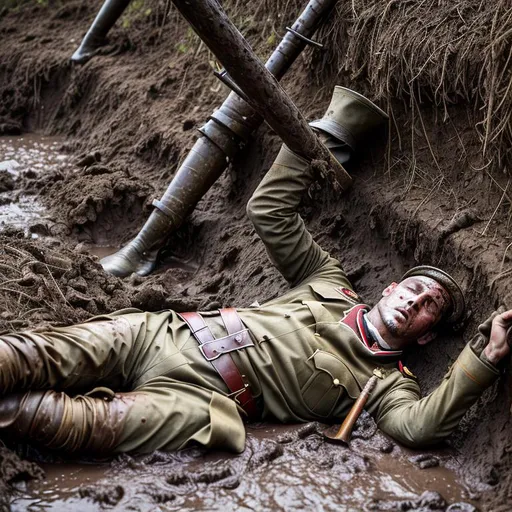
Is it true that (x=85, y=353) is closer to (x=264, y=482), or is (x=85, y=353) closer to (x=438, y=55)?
(x=264, y=482)

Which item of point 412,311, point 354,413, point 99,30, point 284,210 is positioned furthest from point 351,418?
point 99,30

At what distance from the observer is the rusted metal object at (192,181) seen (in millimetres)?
6043

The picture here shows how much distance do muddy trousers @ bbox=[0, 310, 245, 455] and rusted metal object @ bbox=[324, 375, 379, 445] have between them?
49cm

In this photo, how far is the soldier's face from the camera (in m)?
4.30

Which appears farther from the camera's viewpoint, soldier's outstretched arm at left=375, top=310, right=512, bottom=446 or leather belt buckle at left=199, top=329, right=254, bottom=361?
leather belt buckle at left=199, top=329, right=254, bottom=361

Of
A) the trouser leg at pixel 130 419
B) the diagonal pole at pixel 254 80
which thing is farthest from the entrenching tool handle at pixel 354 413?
the diagonal pole at pixel 254 80

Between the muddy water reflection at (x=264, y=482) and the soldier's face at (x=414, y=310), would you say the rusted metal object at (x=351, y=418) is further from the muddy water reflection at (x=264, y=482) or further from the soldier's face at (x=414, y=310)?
the soldier's face at (x=414, y=310)

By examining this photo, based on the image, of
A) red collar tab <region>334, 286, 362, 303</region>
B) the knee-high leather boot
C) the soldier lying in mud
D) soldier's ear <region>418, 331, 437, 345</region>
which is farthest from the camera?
red collar tab <region>334, 286, 362, 303</region>

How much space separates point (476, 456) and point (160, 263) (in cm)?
323

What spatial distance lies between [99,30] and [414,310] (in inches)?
228

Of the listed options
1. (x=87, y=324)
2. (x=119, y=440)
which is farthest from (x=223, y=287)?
(x=119, y=440)

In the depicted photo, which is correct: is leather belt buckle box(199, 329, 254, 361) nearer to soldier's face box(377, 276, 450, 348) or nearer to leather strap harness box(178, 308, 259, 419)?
leather strap harness box(178, 308, 259, 419)

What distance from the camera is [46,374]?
12.0 ft

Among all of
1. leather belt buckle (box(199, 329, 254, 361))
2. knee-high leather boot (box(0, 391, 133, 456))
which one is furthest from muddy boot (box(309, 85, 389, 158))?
knee-high leather boot (box(0, 391, 133, 456))
